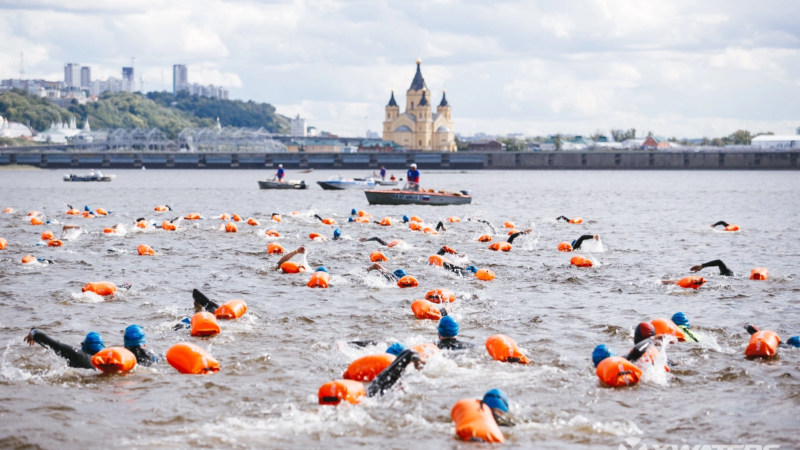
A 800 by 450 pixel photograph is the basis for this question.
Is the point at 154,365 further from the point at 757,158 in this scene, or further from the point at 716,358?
the point at 757,158

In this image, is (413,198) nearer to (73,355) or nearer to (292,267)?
(292,267)

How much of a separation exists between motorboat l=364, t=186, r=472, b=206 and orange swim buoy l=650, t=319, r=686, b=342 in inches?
1121

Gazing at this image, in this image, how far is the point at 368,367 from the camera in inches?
431

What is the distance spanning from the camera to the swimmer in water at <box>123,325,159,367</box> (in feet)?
38.2

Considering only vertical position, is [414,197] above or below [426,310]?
above

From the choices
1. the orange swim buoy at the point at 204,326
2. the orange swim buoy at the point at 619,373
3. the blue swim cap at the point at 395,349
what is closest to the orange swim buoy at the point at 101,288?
the orange swim buoy at the point at 204,326

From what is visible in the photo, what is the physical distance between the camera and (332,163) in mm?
165500

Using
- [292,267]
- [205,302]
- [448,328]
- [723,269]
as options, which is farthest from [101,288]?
[723,269]

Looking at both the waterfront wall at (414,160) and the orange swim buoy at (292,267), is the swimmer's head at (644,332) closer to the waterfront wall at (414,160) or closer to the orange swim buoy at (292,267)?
the orange swim buoy at (292,267)

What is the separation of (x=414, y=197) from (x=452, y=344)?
29.3 meters

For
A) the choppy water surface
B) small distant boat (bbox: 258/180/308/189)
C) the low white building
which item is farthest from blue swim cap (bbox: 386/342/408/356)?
the low white building

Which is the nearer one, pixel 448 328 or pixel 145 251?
pixel 448 328

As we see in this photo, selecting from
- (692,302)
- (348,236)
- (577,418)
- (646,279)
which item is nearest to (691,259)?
(646,279)

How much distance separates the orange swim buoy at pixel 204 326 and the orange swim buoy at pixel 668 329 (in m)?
6.89
